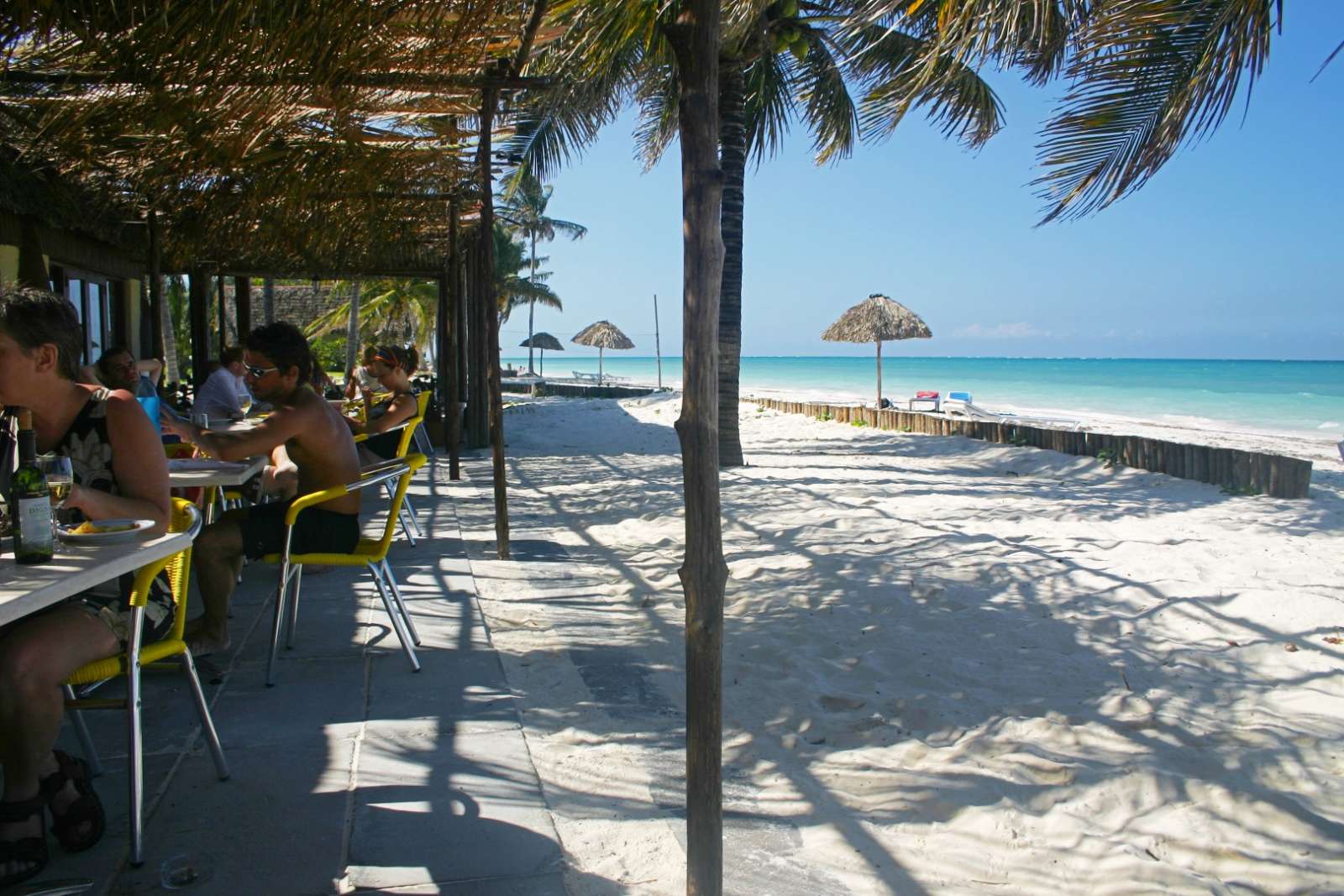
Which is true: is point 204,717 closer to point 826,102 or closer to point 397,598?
point 397,598

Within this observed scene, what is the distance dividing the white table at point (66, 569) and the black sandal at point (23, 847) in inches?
19.9

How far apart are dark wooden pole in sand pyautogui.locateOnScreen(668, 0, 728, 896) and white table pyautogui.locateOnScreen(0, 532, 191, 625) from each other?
3.85ft

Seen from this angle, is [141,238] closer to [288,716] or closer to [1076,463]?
[288,716]

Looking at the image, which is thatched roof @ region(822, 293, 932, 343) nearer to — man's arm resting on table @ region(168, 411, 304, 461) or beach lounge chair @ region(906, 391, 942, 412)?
beach lounge chair @ region(906, 391, 942, 412)

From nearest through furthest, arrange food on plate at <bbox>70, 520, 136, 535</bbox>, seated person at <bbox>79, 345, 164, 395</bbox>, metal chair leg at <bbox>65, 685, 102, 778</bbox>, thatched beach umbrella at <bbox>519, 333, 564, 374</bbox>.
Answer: food on plate at <bbox>70, 520, 136, 535</bbox>
metal chair leg at <bbox>65, 685, 102, 778</bbox>
seated person at <bbox>79, 345, 164, 395</bbox>
thatched beach umbrella at <bbox>519, 333, 564, 374</bbox>

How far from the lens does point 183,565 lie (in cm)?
252

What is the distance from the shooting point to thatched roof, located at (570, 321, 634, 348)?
35.9m

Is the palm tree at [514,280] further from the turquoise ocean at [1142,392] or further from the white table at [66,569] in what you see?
the white table at [66,569]

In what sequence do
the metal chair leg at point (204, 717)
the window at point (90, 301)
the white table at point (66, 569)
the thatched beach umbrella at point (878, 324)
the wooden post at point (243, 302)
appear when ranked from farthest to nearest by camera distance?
the thatched beach umbrella at point (878, 324) → the wooden post at point (243, 302) → the window at point (90, 301) → the metal chair leg at point (204, 717) → the white table at point (66, 569)

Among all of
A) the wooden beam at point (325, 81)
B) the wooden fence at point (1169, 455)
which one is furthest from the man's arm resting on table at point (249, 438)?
the wooden fence at point (1169, 455)

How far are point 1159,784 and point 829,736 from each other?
1042 millimetres

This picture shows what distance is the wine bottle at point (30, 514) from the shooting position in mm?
2000

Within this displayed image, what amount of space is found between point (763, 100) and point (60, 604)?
11.5 meters

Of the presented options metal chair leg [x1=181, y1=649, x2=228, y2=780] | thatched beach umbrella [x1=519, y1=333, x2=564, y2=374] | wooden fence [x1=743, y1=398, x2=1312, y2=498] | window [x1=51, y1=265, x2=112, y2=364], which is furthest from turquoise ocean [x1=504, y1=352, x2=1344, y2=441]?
metal chair leg [x1=181, y1=649, x2=228, y2=780]
